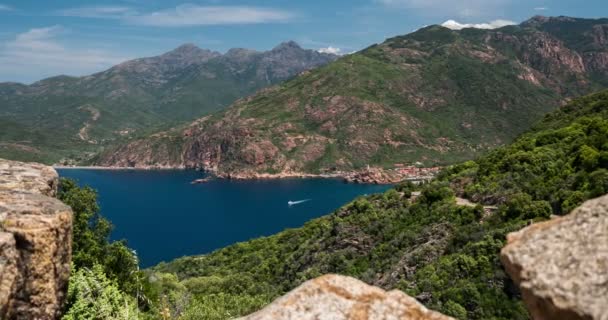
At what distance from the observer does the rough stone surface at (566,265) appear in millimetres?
4805

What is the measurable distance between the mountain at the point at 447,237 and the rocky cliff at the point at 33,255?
14830mm

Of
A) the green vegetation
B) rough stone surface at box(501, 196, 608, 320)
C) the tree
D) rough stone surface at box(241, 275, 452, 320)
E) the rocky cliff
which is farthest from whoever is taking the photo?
the green vegetation

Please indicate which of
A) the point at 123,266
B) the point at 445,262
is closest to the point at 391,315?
the point at 123,266

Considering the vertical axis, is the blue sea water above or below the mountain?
below

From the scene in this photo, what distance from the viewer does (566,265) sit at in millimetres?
5070

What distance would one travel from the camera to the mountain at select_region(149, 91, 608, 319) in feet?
102

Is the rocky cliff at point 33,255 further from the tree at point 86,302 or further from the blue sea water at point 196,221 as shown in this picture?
the blue sea water at point 196,221

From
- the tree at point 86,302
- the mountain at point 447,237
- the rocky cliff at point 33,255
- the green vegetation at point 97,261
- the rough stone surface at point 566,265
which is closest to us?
the rough stone surface at point 566,265

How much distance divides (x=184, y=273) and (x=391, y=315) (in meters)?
75.1

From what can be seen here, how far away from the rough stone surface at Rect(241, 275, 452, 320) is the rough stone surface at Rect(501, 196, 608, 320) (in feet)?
4.58

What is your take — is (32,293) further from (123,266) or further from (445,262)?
(445,262)

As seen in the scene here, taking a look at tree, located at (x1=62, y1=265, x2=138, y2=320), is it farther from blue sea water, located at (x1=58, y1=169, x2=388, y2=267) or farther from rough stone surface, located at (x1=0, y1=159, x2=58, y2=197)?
blue sea water, located at (x1=58, y1=169, x2=388, y2=267)

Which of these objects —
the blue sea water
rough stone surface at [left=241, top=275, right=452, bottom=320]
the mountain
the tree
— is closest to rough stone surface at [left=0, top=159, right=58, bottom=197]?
the tree

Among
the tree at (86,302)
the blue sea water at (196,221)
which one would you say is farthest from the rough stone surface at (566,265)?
the blue sea water at (196,221)
